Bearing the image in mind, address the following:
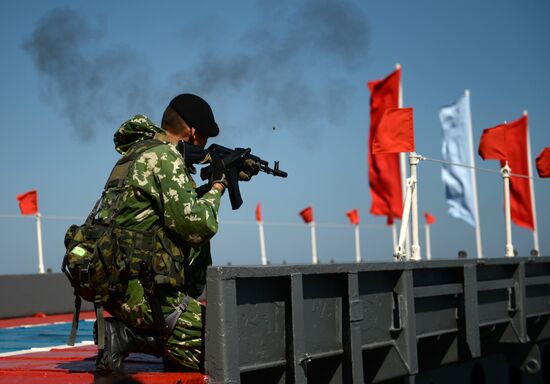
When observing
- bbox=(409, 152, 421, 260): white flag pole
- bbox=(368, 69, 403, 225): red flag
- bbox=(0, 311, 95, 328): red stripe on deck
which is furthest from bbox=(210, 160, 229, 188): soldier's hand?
bbox=(368, 69, 403, 225): red flag

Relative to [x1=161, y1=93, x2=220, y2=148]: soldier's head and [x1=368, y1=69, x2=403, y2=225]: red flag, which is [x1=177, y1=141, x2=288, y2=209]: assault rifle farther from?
[x1=368, y1=69, x2=403, y2=225]: red flag

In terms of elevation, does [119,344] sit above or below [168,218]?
below

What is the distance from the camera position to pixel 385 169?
20.6 metres

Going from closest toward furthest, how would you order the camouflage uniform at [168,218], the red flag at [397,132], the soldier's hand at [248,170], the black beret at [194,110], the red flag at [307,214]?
the camouflage uniform at [168,218]
the black beret at [194,110]
the soldier's hand at [248,170]
the red flag at [397,132]
the red flag at [307,214]

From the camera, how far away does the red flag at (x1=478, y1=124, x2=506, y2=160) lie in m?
12.9

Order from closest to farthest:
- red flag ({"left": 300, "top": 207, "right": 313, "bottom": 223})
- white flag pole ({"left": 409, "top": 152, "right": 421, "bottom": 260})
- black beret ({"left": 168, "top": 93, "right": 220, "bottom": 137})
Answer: black beret ({"left": 168, "top": 93, "right": 220, "bottom": 137})
white flag pole ({"left": 409, "top": 152, "right": 421, "bottom": 260})
red flag ({"left": 300, "top": 207, "right": 313, "bottom": 223})

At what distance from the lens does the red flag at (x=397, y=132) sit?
10.4 m

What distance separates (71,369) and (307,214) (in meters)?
24.4

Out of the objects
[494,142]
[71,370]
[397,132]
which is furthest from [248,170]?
[494,142]

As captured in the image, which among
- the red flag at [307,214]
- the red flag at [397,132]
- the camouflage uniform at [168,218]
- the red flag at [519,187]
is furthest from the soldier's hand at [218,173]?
the red flag at [307,214]

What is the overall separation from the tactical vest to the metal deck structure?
13.4 inches

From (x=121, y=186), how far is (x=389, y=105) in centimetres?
1603

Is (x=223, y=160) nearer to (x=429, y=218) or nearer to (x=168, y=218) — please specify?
(x=168, y=218)

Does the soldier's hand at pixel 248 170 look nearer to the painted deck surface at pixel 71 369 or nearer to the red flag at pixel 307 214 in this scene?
the painted deck surface at pixel 71 369
